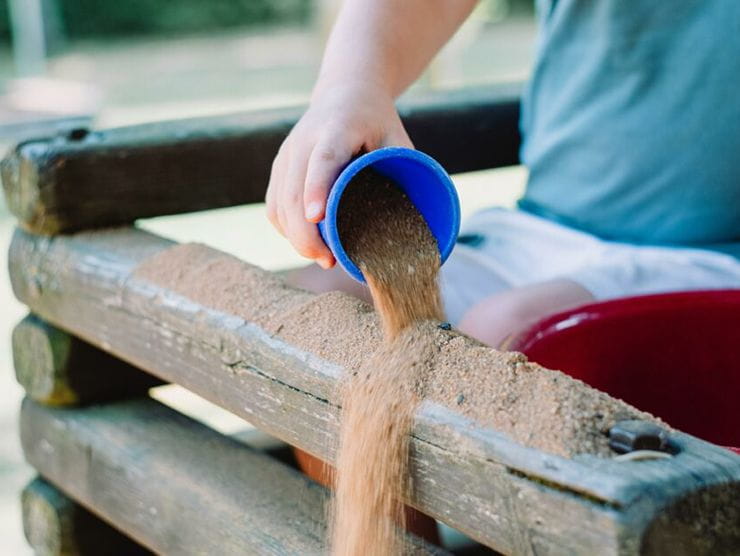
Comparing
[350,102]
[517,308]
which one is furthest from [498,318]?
[350,102]

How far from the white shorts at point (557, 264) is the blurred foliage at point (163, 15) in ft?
36.1

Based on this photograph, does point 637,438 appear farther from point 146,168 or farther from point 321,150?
point 146,168

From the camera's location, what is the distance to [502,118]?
2.12m

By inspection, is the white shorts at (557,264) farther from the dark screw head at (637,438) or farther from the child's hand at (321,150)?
the dark screw head at (637,438)

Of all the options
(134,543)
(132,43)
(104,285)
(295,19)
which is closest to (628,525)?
(104,285)

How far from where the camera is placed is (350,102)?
1271 mm

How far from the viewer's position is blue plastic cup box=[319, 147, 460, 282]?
1.10 meters

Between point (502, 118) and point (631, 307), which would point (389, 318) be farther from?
point (502, 118)

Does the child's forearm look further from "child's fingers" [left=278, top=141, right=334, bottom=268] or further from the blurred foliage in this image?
the blurred foliage

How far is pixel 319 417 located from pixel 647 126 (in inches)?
33.1

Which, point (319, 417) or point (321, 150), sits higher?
point (321, 150)

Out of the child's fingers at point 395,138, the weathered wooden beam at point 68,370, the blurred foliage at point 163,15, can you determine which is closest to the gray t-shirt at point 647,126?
the child's fingers at point 395,138

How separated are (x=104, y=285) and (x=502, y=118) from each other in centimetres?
90

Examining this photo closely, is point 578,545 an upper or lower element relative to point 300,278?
upper
